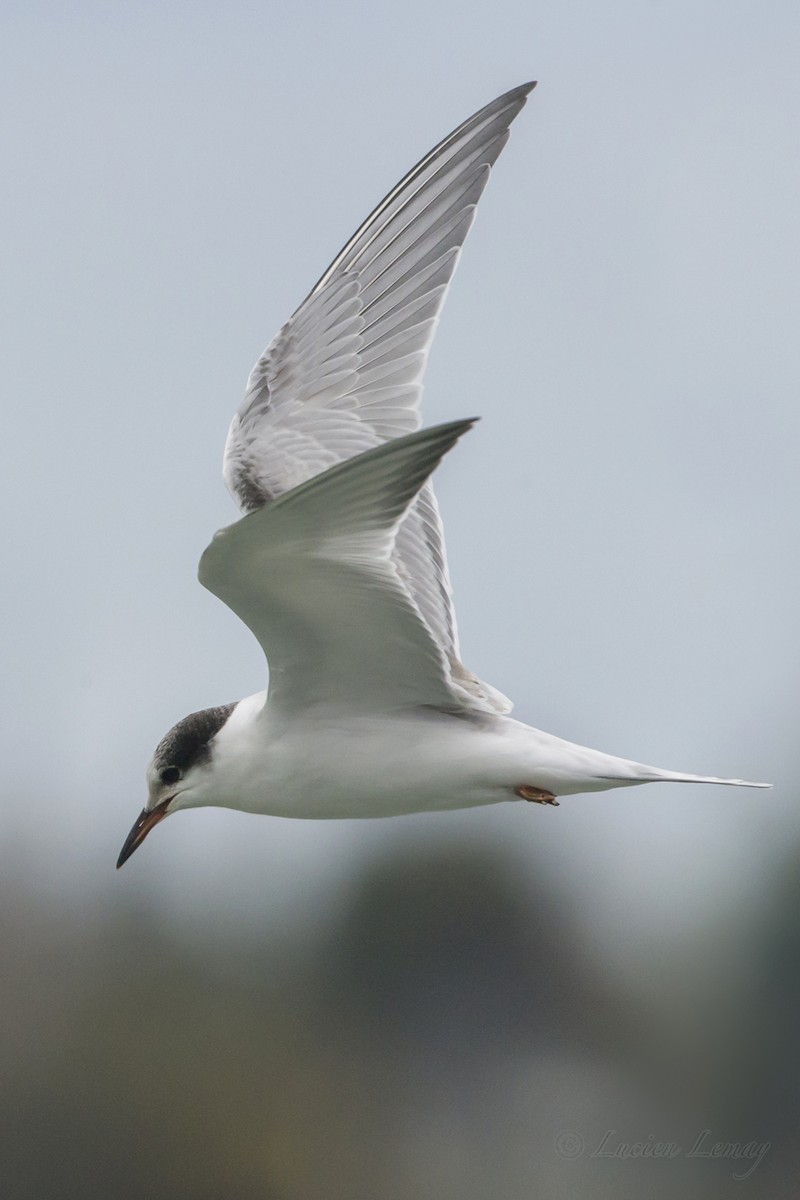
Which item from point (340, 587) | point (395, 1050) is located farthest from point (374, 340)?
point (395, 1050)

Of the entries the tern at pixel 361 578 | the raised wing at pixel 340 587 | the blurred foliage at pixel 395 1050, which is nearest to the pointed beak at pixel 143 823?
the tern at pixel 361 578

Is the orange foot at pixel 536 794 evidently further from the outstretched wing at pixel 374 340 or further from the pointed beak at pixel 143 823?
the pointed beak at pixel 143 823

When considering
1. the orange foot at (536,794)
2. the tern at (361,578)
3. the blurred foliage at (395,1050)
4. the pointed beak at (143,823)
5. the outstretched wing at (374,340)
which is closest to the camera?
the tern at (361,578)

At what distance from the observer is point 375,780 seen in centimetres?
771

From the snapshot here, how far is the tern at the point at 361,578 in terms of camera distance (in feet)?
22.4

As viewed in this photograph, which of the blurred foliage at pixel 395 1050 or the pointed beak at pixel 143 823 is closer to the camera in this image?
the pointed beak at pixel 143 823

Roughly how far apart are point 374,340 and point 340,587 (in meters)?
2.18

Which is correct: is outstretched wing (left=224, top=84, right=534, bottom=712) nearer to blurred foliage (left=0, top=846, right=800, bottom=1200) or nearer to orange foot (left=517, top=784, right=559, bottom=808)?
orange foot (left=517, top=784, right=559, bottom=808)

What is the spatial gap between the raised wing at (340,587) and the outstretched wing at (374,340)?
91cm

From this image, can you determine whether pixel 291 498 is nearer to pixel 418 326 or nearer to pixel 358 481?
pixel 358 481

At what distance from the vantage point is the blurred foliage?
29.0 m

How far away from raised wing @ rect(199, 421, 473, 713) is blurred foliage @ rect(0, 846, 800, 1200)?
Result: 16.7 meters

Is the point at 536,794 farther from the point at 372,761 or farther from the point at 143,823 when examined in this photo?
the point at 143,823

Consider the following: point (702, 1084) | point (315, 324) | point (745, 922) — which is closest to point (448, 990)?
point (745, 922)
